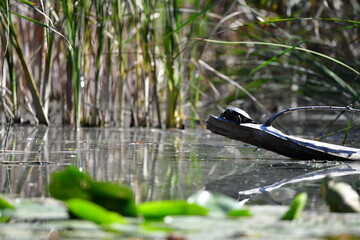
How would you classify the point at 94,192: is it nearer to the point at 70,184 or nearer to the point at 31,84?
the point at 70,184

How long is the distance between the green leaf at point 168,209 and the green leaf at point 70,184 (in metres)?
0.17

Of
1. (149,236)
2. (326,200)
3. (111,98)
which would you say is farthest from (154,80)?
(149,236)

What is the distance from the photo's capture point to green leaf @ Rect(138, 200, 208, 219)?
1.62 meters

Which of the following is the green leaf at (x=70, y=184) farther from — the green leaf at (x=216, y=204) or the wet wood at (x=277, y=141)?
the wet wood at (x=277, y=141)

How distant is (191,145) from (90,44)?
1.28m

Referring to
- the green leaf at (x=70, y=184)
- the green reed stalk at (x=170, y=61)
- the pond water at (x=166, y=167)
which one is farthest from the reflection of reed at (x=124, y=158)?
the green reed stalk at (x=170, y=61)

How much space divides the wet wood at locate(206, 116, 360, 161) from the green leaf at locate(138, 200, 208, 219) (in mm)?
1218

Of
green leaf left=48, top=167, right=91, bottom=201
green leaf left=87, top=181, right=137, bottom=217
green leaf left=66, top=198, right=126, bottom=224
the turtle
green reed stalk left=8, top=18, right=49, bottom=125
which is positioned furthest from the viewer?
green reed stalk left=8, top=18, right=49, bottom=125

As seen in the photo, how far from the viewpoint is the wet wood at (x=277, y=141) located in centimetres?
287

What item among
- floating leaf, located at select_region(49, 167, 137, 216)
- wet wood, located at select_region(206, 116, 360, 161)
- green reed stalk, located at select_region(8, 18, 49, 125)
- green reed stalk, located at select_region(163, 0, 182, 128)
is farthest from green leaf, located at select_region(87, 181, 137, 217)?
green reed stalk, located at select_region(163, 0, 182, 128)

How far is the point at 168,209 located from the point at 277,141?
1.38 meters

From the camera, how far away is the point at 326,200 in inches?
74.1

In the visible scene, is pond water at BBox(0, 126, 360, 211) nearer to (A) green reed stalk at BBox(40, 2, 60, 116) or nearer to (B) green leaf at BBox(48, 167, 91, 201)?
(B) green leaf at BBox(48, 167, 91, 201)

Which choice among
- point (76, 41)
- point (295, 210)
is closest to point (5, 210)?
point (295, 210)
